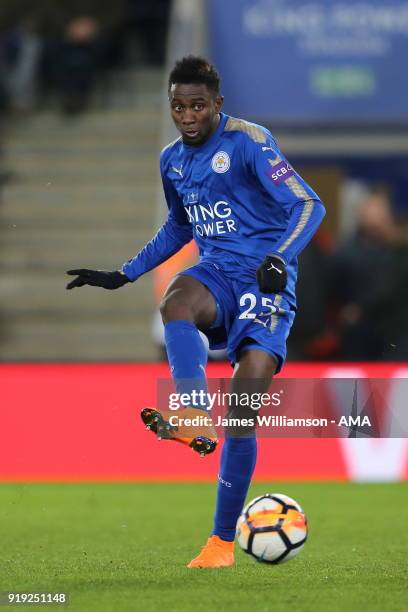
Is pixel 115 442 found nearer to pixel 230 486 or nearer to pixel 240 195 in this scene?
pixel 230 486

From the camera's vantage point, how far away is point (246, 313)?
5.61 metres

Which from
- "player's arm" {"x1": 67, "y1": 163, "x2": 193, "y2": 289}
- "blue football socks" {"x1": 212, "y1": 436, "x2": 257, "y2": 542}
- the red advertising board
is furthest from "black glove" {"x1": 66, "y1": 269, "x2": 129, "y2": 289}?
the red advertising board

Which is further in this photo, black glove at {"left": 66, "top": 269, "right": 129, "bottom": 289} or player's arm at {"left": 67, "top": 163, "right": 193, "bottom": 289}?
player's arm at {"left": 67, "top": 163, "right": 193, "bottom": 289}

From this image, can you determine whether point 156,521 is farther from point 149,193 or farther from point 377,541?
point 149,193

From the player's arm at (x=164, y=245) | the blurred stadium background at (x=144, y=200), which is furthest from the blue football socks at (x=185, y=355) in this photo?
the blurred stadium background at (x=144, y=200)

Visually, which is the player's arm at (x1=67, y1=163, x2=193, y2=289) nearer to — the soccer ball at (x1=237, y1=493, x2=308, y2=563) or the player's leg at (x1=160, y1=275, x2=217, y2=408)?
the player's leg at (x1=160, y1=275, x2=217, y2=408)

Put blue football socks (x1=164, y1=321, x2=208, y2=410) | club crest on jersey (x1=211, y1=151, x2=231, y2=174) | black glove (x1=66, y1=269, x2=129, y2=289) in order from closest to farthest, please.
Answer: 1. blue football socks (x1=164, y1=321, x2=208, y2=410)
2. club crest on jersey (x1=211, y1=151, x2=231, y2=174)
3. black glove (x1=66, y1=269, x2=129, y2=289)

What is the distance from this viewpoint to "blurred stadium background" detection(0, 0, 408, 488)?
33.2ft

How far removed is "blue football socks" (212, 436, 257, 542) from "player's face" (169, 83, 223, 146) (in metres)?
1.32

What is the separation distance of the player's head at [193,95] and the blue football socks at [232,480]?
1330 mm

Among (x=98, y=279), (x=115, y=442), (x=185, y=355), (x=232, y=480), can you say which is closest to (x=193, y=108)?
(x=98, y=279)

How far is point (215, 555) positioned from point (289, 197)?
159 centimetres

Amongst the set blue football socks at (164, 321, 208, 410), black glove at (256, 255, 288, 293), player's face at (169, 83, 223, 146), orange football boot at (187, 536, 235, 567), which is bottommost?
orange football boot at (187, 536, 235, 567)

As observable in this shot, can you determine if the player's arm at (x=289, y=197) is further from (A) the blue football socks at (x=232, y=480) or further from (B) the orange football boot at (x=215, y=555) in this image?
(B) the orange football boot at (x=215, y=555)
